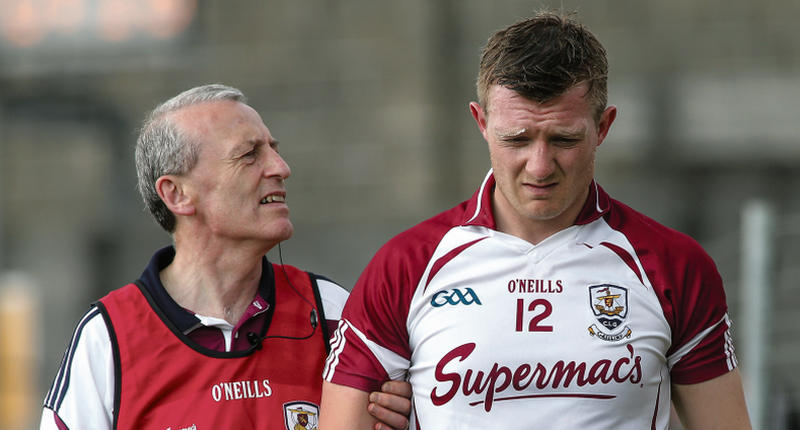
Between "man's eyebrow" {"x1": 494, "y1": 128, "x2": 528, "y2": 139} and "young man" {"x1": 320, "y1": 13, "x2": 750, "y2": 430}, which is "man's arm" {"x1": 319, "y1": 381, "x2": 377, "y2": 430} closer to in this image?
"young man" {"x1": 320, "y1": 13, "x2": 750, "y2": 430}

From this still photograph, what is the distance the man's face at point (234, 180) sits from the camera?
9.65 ft

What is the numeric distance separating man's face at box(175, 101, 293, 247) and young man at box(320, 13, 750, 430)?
467 millimetres

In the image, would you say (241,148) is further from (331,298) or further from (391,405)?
(391,405)

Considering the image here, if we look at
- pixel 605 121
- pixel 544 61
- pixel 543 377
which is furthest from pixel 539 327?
pixel 544 61

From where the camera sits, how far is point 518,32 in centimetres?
249

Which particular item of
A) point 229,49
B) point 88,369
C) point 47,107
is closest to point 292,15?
point 229,49

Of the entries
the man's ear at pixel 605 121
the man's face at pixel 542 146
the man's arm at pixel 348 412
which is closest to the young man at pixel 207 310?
the man's arm at pixel 348 412

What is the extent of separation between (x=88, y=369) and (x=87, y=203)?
7268 millimetres

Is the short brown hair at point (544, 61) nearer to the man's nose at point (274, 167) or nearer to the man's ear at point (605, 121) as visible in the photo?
the man's ear at point (605, 121)

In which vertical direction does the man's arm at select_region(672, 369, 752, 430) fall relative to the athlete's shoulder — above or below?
below

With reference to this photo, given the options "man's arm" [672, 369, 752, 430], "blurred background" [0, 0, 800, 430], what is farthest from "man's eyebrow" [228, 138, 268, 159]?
"blurred background" [0, 0, 800, 430]

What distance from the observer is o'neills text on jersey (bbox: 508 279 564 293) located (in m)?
2.55

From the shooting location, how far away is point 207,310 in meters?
2.92

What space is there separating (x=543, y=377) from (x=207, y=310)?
936mm
